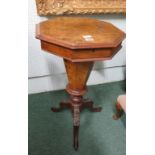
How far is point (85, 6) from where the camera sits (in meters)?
1.88

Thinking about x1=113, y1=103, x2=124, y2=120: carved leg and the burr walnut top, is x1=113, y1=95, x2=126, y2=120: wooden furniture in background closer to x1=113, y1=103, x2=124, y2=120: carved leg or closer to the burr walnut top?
x1=113, y1=103, x2=124, y2=120: carved leg

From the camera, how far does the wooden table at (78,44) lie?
1.20 meters

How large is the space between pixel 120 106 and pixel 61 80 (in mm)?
686

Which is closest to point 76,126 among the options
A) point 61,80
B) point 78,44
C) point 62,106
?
point 62,106

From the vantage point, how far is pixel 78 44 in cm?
117

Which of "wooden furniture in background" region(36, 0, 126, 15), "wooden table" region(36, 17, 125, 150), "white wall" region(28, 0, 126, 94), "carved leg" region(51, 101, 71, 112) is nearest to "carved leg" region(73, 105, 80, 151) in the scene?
"wooden table" region(36, 17, 125, 150)

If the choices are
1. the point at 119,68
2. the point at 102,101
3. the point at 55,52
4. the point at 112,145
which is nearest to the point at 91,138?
the point at 112,145

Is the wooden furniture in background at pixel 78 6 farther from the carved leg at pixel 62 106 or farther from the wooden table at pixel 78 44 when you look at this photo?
the carved leg at pixel 62 106

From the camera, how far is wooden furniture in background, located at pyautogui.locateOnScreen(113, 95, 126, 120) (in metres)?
1.74

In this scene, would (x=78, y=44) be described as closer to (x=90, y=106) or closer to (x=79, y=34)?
(x=79, y=34)

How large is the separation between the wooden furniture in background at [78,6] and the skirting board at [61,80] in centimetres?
64

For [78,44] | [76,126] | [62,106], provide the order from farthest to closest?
1. [62,106]
2. [76,126]
3. [78,44]
